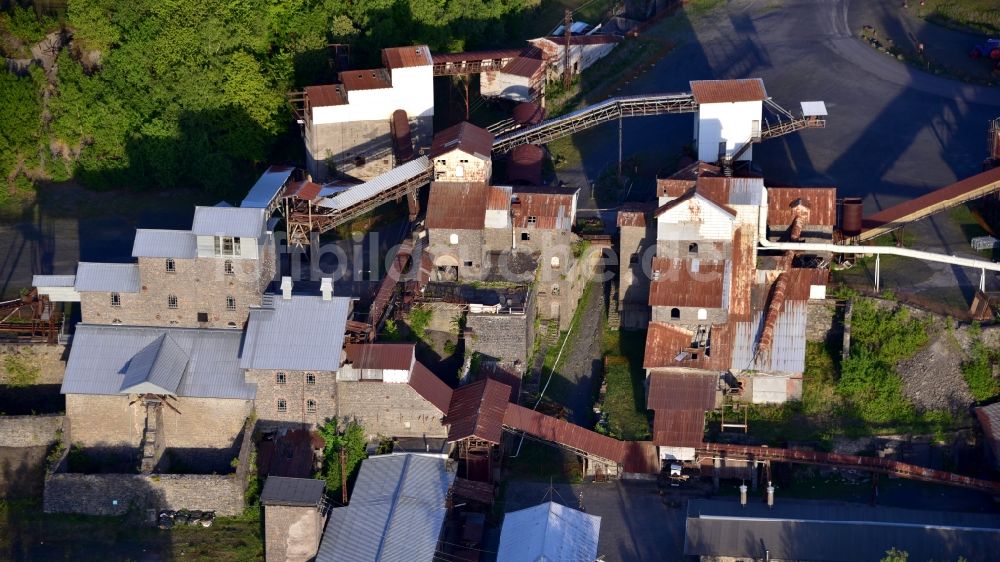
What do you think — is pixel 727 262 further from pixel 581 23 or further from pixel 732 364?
pixel 581 23

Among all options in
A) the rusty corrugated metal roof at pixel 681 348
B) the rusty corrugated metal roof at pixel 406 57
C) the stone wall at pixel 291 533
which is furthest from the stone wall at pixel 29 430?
the rusty corrugated metal roof at pixel 681 348

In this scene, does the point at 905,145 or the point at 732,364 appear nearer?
the point at 732,364

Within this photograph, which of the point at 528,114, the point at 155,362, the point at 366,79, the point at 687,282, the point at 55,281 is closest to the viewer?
the point at 155,362

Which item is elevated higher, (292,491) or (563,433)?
(563,433)

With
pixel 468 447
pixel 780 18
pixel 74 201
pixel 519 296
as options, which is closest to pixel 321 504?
pixel 468 447

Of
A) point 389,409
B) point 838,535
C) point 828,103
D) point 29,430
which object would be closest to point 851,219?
point 828,103

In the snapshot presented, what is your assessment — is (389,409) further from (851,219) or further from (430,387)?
(851,219)

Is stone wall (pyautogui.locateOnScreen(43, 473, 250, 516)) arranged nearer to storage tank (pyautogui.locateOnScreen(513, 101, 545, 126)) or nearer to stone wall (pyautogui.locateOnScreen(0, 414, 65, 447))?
stone wall (pyautogui.locateOnScreen(0, 414, 65, 447))
